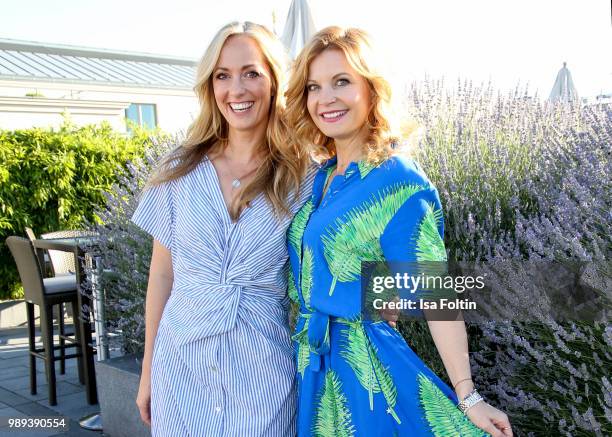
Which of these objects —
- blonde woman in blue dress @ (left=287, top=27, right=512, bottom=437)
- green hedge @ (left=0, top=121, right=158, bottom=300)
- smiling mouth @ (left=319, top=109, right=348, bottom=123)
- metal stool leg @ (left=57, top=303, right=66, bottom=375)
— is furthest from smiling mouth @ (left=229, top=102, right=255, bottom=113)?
green hedge @ (left=0, top=121, right=158, bottom=300)

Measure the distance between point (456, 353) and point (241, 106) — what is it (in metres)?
0.90

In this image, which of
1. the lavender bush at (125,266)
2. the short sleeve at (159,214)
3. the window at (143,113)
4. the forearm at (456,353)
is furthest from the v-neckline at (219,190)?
the window at (143,113)

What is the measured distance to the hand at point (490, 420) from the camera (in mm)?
1383

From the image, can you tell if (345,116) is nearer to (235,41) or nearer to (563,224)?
(235,41)

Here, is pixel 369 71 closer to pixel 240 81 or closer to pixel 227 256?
pixel 240 81

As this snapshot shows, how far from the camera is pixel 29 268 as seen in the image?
4.52 m

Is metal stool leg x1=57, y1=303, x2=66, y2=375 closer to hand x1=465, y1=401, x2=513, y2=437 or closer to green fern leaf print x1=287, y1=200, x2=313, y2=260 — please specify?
green fern leaf print x1=287, y1=200, x2=313, y2=260

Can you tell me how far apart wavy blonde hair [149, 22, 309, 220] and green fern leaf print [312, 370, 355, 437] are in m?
0.47

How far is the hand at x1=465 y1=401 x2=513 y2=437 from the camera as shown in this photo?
4.54 feet

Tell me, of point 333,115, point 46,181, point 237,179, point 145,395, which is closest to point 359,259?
point 333,115

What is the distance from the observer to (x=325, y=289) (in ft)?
5.26

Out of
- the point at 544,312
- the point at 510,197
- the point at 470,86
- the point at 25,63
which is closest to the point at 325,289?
the point at 544,312

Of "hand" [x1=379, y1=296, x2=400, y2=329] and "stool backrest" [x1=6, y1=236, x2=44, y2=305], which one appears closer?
"hand" [x1=379, y1=296, x2=400, y2=329]

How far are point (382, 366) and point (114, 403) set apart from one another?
2.44 metres
